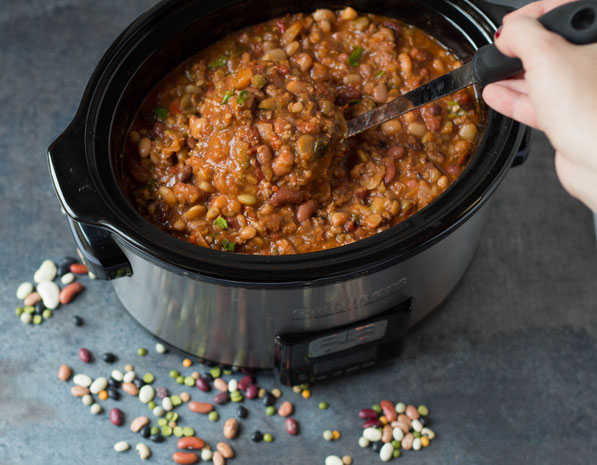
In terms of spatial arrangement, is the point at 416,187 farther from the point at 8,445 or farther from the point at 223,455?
the point at 8,445

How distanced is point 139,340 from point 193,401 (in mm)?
348

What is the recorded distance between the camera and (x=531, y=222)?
11.1ft

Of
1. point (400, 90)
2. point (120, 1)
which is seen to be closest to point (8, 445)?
point (400, 90)

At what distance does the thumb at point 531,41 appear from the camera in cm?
176

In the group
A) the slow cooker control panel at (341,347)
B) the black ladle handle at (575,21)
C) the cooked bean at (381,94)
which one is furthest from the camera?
the cooked bean at (381,94)

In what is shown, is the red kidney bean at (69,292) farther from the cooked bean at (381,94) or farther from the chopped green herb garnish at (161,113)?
the cooked bean at (381,94)

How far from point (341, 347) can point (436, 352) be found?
1.78 feet

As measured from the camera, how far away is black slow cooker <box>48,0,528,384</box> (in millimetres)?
2264

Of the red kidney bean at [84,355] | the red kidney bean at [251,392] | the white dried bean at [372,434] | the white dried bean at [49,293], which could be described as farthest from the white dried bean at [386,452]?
the white dried bean at [49,293]

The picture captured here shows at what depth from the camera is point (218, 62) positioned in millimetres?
2902

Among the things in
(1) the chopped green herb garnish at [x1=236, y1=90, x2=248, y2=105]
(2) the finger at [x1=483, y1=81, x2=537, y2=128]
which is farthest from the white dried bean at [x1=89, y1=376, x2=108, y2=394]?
(2) the finger at [x1=483, y1=81, x2=537, y2=128]

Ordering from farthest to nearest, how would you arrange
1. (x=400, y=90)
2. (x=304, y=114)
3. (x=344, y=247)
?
(x=400, y=90)
(x=304, y=114)
(x=344, y=247)

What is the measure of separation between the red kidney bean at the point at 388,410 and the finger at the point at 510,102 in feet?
4.16

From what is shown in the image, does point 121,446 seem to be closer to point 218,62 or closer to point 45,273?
point 45,273
